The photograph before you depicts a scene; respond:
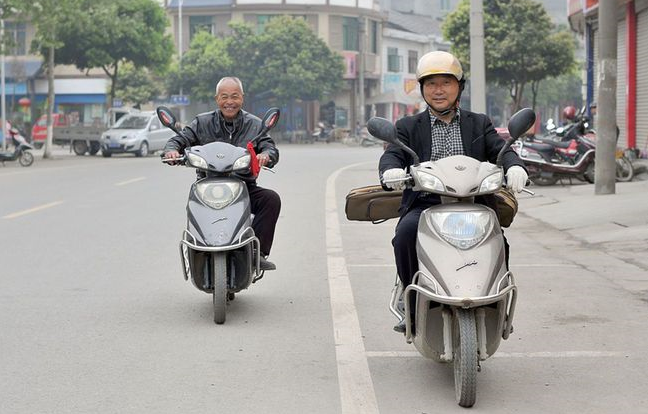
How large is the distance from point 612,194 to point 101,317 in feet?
34.7

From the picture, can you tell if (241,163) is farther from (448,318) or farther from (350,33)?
(350,33)

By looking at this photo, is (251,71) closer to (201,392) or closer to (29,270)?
(29,270)

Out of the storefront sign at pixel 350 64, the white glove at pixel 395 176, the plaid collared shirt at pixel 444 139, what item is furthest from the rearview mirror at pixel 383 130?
the storefront sign at pixel 350 64

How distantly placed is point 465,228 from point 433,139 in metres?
0.76

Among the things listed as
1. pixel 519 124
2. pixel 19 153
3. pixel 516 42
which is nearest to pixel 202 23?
pixel 516 42

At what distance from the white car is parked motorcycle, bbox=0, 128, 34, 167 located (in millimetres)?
6331

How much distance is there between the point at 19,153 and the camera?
31.2 m

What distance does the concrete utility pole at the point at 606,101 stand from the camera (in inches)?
629

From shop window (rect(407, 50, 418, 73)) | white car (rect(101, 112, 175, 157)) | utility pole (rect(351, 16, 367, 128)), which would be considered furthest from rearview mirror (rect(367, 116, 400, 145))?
shop window (rect(407, 50, 418, 73))

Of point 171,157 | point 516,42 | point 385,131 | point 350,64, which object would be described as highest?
point 350,64

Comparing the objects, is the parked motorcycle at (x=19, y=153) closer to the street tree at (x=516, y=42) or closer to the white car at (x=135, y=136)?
the white car at (x=135, y=136)

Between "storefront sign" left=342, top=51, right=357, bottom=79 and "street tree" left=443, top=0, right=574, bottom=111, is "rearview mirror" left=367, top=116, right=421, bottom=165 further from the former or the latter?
"storefront sign" left=342, top=51, right=357, bottom=79

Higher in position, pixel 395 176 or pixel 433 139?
pixel 433 139

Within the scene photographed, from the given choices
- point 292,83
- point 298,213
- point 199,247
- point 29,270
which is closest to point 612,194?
point 298,213
